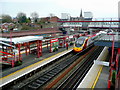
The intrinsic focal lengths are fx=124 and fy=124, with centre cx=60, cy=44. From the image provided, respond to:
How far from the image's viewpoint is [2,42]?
47.5 ft

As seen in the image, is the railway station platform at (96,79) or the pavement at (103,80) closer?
the pavement at (103,80)

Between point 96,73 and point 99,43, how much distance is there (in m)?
4.60

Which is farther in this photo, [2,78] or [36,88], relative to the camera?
[2,78]

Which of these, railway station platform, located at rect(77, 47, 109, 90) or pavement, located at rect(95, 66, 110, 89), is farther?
railway station platform, located at rect(77, 47, 109, 90)

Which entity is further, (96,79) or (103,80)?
(96,79)

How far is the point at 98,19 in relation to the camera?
41.2 meters

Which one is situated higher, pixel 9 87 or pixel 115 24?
pixel 115 24

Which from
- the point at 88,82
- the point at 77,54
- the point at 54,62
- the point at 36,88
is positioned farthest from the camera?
the point at 77,54

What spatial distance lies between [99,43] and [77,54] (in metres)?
6.98

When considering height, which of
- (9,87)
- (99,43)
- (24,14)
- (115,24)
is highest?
(24,14)

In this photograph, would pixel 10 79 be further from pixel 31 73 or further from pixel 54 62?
Answer: pixel 54 62

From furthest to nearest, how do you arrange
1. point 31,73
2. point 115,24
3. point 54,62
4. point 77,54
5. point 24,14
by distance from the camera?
point 24,14
point 115,24
point 77,54
point 54,62
point 31,73

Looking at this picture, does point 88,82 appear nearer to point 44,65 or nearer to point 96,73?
point 96,73

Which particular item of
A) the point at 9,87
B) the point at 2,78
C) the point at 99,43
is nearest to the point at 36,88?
the point at 9,87
